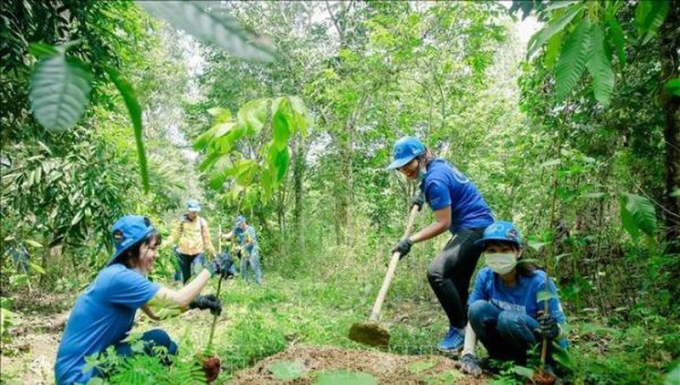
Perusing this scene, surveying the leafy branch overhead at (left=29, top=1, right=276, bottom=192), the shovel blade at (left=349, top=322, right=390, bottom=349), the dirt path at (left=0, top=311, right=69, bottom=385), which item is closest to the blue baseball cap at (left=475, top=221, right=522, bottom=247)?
the shovel blade at (left=349, top=322, right=390, bottom=349)

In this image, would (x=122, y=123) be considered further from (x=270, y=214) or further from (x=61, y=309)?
(x=270, y=214)

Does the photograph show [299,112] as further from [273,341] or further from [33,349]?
[33,349]

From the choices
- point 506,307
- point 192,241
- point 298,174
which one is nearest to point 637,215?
point 506,307

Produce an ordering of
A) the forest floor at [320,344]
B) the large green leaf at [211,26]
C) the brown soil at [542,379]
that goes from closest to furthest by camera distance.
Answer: the large green leaf at [211,26], the brown soil at [542,379], the forest floor at [320,344]

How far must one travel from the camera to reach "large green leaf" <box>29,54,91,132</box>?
19.6 inches

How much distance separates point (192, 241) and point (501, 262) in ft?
19.0

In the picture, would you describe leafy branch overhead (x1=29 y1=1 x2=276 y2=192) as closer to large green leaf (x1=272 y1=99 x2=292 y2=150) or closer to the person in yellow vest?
large green leaf (x1=272 y1=99 x2=292 y2=150)

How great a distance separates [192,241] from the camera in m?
8.11

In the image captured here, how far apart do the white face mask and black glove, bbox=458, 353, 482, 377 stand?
531mm

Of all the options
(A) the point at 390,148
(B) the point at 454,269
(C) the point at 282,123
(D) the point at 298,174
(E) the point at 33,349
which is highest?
(A) the point at 390,148

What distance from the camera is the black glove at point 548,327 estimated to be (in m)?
2.72

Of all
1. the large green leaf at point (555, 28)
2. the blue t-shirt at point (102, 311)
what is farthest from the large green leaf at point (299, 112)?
the blue t-shirt at point (102, 311)

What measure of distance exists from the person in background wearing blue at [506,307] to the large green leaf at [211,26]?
2877 mm

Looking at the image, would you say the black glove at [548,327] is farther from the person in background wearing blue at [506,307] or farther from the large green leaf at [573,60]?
the large green leaf at [573,60]
